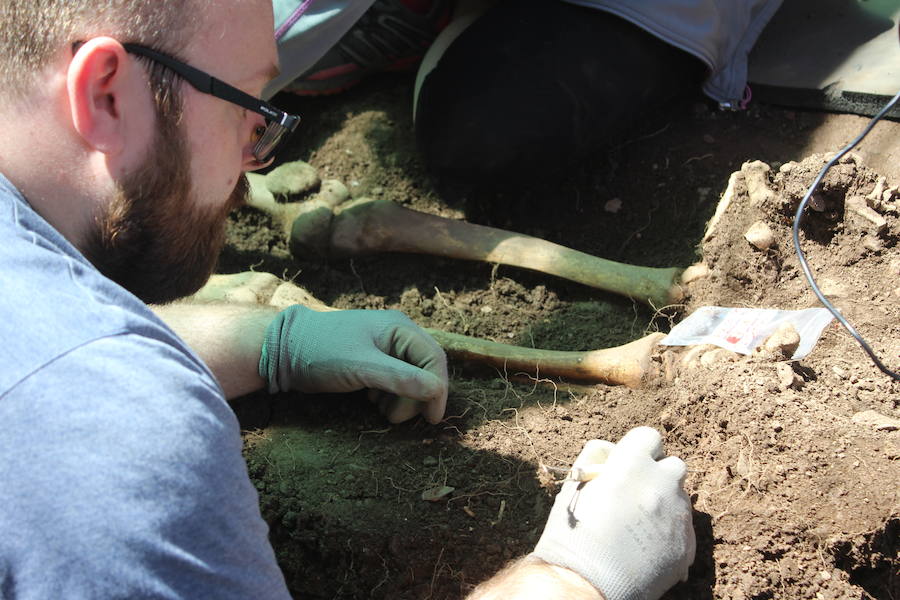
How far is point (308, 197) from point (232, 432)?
197 centimetres

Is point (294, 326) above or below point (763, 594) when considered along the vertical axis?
above

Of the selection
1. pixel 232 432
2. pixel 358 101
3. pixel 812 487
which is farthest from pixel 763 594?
pixel 358 101

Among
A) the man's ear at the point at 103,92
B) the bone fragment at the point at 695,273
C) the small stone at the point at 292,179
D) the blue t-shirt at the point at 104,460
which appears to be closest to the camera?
the blue t-shirt at the point at 104,460

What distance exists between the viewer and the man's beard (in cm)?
141

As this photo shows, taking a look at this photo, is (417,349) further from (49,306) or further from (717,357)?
(49,306)

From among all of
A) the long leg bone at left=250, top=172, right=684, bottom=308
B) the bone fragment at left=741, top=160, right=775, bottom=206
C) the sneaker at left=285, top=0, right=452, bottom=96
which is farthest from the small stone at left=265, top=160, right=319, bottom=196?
the bone fragment at left=741, top=160, right=775, bottom=206

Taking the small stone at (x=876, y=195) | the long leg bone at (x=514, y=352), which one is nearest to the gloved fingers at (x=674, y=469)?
the long leg bone at (x=514, y=352)

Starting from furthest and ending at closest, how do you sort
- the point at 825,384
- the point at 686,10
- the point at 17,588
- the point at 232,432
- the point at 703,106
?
the point at 703,106
the point at 686,10
the point at 825,384
the point at 232,432
the point at 17,588

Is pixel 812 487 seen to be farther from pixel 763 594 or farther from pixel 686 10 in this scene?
pixel 686 10

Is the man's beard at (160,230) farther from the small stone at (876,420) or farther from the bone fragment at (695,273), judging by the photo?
the small stone at (876,420)

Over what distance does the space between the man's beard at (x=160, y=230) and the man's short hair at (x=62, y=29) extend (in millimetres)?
122

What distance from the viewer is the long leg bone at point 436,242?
2.42 m

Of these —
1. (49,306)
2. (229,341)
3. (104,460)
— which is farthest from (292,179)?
(104,460)

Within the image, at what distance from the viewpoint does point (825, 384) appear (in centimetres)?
187
